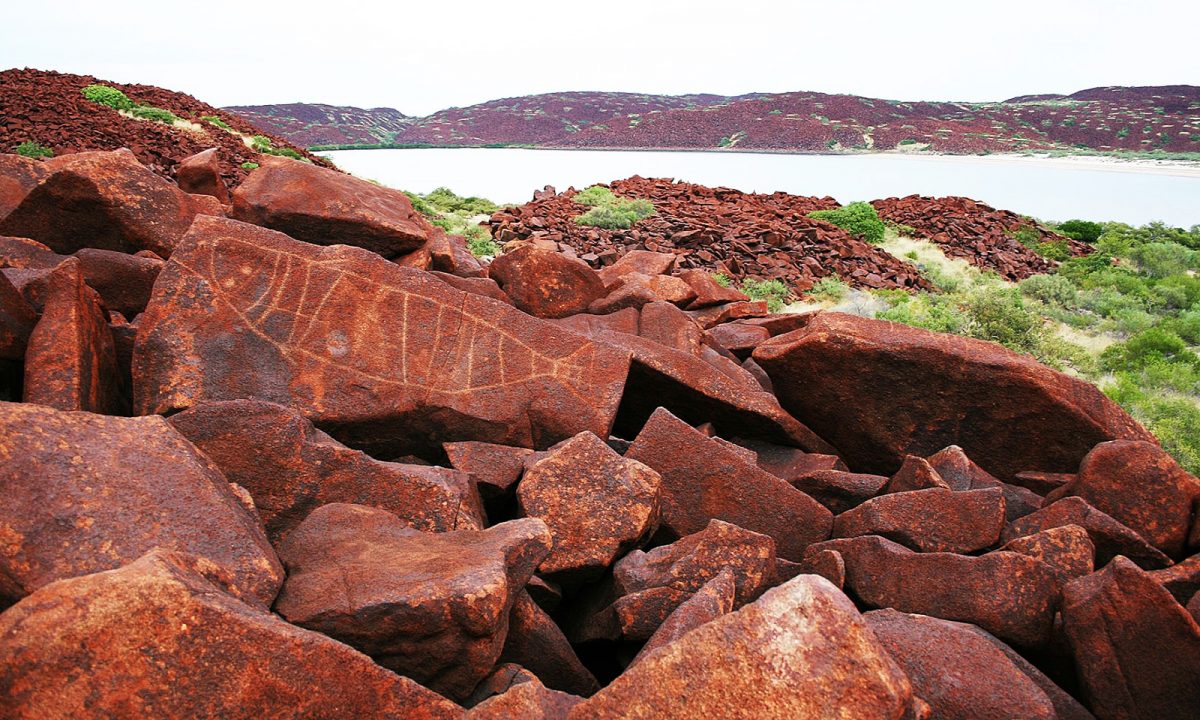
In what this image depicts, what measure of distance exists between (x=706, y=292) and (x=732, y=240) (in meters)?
8.08

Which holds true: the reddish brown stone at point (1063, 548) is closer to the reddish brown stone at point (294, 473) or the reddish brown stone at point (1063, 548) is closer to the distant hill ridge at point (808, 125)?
the reddish brown stone at point (294, 473)

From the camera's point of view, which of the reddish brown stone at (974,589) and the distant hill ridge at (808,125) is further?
the distant hill ridge at (808,125)

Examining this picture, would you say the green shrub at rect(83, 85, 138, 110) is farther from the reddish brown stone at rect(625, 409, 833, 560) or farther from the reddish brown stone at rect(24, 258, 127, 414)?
the reddish brown stone at rect(625, 409, 833, 560)

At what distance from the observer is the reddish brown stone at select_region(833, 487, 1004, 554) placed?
146 inches

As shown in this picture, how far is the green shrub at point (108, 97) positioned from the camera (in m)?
20.4

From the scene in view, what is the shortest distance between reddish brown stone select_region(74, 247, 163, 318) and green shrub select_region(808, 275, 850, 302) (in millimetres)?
11054

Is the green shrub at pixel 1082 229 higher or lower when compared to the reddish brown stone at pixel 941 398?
lower

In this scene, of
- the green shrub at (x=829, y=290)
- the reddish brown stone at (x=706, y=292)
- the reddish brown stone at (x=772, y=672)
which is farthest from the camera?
the green shrub at (x=829, y=290)

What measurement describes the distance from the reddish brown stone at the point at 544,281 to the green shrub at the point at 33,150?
506 inches

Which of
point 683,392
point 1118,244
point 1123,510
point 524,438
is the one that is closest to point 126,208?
point 524,438

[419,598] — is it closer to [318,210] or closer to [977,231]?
[318,210]

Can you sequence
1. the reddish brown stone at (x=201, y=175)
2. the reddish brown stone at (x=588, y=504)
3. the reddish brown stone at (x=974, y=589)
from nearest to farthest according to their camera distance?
the reddish brown stone at (x=974, y=589), the reddish brown stone at (x=588, y=504), the reddish brown stone at (x=201, y=175)

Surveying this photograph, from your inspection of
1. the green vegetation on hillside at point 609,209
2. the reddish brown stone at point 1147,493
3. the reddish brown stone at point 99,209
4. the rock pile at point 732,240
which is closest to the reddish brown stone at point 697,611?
the reddish brown stone at point 1147,493

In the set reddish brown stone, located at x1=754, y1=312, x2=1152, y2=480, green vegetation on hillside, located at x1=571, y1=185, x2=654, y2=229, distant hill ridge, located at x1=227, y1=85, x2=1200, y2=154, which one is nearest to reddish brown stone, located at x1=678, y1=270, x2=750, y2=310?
reddish brown stone, located at x1=754, y1=312, x2=1152, y2=480
